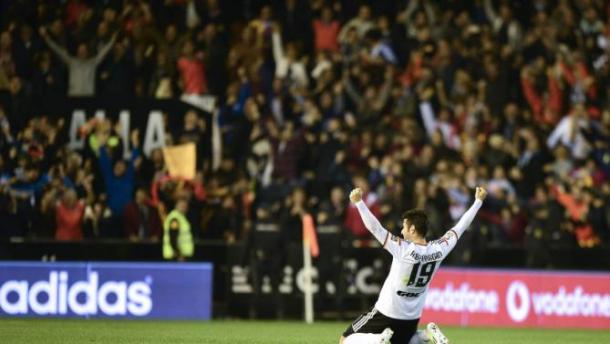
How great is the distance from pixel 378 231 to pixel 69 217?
1063 cm

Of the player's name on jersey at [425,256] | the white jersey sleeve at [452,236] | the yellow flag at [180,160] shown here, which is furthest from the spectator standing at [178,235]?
the player's name on jersey at [425,256]

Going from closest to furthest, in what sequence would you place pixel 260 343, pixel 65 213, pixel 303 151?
1. pixel 260 343
2. pixel 65 213
3. pixel 303 151

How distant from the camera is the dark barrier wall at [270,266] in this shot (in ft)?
72.9

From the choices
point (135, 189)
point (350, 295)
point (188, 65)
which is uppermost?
point (188, 65)

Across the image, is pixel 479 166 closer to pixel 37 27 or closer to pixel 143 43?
pixel 143 43

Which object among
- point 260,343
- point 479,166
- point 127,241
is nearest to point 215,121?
point 127,241

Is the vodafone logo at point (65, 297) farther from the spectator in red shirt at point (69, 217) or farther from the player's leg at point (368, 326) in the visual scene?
the player's leg at point (368, 326)

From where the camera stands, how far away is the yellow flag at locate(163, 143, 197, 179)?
22875 mm

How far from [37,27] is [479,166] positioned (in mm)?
8582

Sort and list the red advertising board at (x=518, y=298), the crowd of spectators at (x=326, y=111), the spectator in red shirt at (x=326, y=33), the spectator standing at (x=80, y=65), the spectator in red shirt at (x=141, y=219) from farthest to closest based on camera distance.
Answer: the spectator in red shirt at (x=326, y=33) → the spectator standing at (x=80, y=65) → the crowd of spectators at (x=326, y=111) → the spectator in red shirt at (x=141, y=219) → the red advertising board at (x=518, y=298)

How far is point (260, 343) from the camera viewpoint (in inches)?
643

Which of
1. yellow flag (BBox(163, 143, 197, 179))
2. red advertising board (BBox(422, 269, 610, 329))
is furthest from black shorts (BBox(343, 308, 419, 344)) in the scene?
yellow flag (BBox(163, 143, 197, 179))

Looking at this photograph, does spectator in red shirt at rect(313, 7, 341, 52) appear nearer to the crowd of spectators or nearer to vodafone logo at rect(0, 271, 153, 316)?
the crowd of spectators

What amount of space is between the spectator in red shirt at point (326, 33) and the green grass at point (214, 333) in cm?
710
